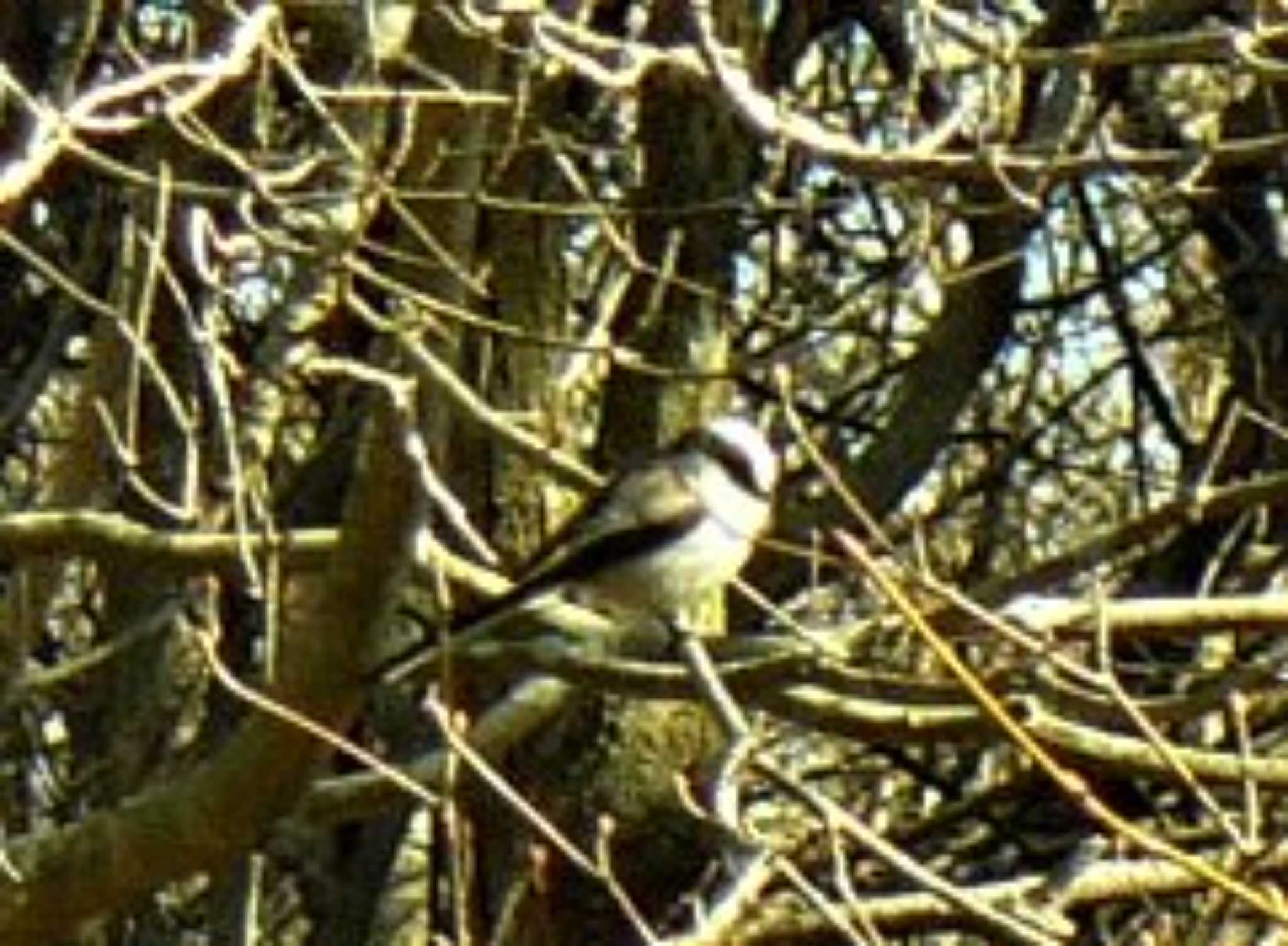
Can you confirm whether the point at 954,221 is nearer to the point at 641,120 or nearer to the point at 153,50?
the point at 641,120

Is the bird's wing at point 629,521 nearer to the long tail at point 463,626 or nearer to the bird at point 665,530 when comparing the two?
the bird at point 665,530

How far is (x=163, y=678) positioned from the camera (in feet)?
27.8

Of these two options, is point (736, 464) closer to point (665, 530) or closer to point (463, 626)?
point (665, 530)

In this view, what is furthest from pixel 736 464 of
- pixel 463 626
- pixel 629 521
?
pixel 463 626

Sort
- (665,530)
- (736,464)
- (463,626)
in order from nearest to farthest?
(463,626) < (736,464) < (665,530)

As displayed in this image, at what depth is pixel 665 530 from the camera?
7965mm

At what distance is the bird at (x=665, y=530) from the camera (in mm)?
7711

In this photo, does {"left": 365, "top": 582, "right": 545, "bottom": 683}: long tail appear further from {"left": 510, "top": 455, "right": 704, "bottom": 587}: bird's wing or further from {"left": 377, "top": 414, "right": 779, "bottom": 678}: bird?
{"left": 510, "top": 455, "right": 704, "bottom": 587}: bird's wing

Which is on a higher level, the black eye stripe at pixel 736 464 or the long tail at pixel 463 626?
the black eye stripe at pixel 736 464

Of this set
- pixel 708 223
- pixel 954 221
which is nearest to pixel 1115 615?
pixel 954 221

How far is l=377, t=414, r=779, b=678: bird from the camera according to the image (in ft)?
25.3

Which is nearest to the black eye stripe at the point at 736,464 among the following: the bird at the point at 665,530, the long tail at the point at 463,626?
the bird at the point at 665,530

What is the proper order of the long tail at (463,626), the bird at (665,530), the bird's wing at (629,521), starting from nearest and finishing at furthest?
the long tail at (463,626) < the bird at (665,530) < the bird's wing at (629,521)

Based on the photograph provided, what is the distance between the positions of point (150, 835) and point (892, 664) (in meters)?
1.63
